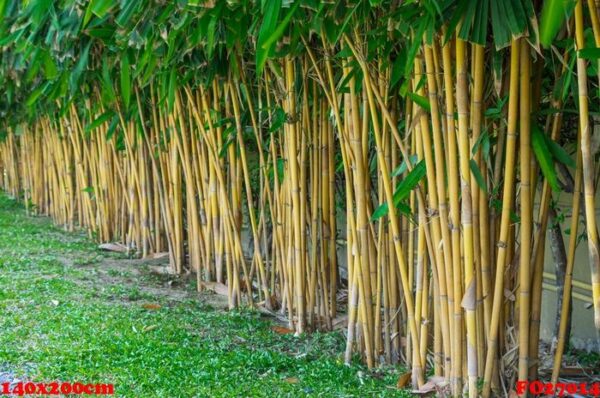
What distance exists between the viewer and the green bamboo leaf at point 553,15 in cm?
128

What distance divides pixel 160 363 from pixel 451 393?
2.95ft

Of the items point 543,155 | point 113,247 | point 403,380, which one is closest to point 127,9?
point 543,155

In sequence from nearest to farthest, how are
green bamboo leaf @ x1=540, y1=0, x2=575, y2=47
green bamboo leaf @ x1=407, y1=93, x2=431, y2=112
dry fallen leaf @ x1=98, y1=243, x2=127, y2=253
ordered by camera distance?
green bamboo leaf @ x1=540, y1=0, x2=575, y2=47 < green bamboo leaf @ x1=407, y1=93, x2=431, y2=112 < dry fallen leaf @ x1=98, y1=243, x2=127, y2=253

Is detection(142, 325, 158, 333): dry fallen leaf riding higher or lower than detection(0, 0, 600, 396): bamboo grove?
lower

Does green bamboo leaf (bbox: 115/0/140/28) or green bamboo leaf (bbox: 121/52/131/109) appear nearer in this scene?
green bamboo leaf (bbox: 115/0/140/28)

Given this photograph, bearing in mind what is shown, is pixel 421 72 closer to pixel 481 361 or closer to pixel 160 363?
pixel 481 361

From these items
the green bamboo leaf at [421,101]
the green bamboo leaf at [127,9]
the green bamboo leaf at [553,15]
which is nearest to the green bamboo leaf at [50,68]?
the green bamboo leaf at [127,9]

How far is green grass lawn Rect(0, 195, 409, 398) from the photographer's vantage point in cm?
209

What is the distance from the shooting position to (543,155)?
1615 millimetres

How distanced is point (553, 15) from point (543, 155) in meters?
0.40

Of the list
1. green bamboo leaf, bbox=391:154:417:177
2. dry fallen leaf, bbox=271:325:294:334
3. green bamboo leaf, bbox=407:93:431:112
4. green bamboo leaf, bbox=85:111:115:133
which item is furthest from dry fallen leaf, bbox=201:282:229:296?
green bamboo leaf, bbox=407:93:431:112

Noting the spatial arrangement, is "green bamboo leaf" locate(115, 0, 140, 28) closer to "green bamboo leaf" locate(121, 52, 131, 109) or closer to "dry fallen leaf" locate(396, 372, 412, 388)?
"green bamboo leaf" locate(121, 52, 131, 109)

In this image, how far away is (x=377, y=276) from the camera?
7.37 feet

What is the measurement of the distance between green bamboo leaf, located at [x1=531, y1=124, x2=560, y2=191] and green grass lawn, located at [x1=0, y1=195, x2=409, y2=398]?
0.75 m
